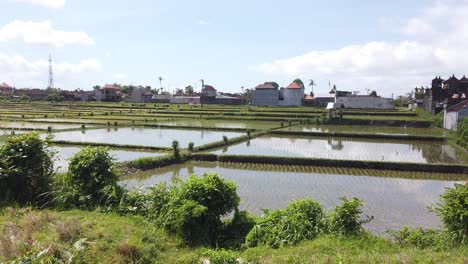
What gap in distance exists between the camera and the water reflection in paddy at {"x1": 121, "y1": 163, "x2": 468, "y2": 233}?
35.8 ft

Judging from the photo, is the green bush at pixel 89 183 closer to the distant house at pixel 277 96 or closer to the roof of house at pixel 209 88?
the distant house at pixel 277 96

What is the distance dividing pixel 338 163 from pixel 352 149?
6.08m

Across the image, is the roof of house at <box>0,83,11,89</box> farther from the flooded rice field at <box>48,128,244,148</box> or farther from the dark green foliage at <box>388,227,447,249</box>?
the dark green foliage at <box>388,227,447,249</box>

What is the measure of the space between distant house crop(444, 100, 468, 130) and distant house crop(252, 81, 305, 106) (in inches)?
1713

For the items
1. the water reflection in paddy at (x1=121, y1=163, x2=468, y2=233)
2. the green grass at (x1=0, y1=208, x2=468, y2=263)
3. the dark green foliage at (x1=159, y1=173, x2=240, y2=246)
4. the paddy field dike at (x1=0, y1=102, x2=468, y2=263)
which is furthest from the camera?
the water reflection in paddy at (x1=121, y1=163, x2=468, y2=233)

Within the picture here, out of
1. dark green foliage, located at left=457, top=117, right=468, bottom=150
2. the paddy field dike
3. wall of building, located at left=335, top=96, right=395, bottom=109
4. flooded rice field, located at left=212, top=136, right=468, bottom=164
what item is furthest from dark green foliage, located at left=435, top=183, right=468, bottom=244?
wall of building, located at left=335, top=96, right=395, bottom=109

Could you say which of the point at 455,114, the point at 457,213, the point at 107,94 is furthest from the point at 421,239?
the point at 107,94

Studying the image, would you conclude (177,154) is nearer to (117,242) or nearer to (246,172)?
(246,172)

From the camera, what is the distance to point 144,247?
17.0 feet

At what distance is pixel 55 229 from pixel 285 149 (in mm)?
19293

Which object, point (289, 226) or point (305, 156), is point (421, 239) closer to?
point (289, 226)

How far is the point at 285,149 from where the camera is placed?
23.7 meters

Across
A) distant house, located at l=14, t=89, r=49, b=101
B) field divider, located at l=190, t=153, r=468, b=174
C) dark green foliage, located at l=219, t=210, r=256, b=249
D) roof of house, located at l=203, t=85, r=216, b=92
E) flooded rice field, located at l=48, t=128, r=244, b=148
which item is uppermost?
roof of house, located at l=203, t=85, r=216, b=92

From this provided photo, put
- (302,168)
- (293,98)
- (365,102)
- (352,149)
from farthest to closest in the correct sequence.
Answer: (293,98) → (365,102) → (352,149) → (302,168)
